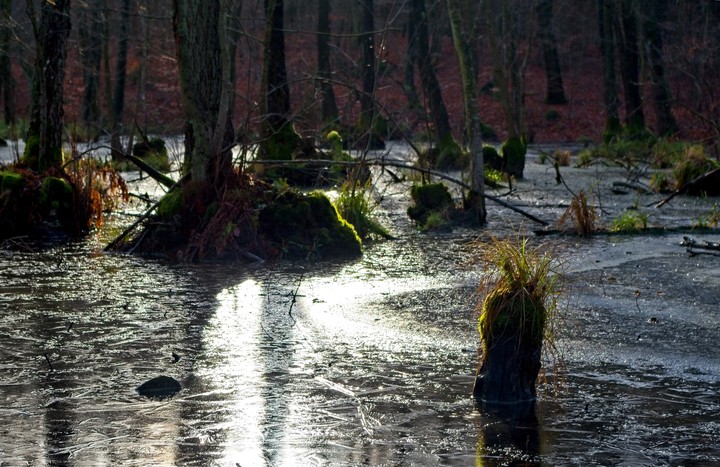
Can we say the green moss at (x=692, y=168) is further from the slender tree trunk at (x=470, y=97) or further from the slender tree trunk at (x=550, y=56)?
the slender tree trunk at (x=550, y=56)

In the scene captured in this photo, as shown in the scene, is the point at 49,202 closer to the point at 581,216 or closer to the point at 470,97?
the point at 470,97

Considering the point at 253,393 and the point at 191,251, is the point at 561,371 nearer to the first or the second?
the point at 253,393

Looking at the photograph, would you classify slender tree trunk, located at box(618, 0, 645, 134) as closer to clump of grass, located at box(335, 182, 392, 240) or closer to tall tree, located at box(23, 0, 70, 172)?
clump of grass, located at box(335, 182, 392, 240)

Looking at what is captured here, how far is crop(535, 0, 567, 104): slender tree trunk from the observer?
4144 centimetres

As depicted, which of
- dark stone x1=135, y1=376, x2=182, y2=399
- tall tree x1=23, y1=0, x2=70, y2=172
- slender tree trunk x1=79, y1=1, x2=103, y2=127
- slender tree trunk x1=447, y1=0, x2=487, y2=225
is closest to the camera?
dark stone x1=135, y1=376, x2=182, y2=399

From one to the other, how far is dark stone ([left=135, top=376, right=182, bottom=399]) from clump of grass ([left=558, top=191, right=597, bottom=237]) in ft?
25.5

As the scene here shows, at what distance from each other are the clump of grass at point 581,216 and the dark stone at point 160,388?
7785mm

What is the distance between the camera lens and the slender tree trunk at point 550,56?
136 ft

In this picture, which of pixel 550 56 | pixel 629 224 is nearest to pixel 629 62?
pixel 550 56

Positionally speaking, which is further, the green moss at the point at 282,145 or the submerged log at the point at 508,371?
the green moss at the point at 282,145

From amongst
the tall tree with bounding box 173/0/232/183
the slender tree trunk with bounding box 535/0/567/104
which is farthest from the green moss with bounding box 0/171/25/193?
the slender tree trunk with bounding box 535/0/567/104

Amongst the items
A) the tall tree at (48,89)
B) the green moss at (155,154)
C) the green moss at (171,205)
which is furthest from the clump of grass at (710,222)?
the green moss at (155,154)

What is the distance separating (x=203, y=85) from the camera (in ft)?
40.5

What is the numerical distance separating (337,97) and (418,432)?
124 ft
